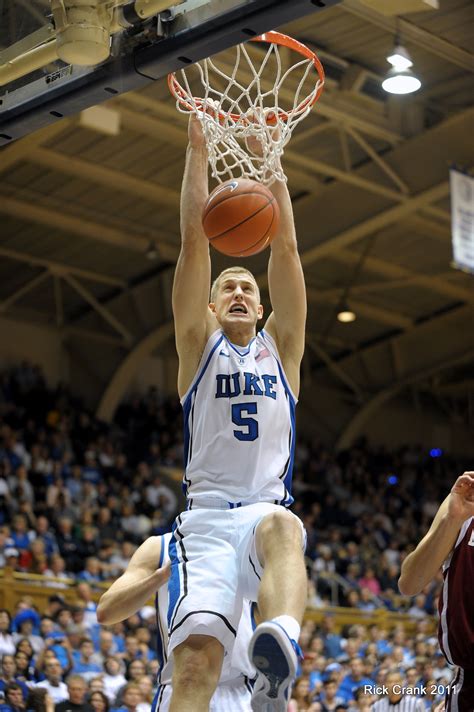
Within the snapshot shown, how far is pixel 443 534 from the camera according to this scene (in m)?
4.84

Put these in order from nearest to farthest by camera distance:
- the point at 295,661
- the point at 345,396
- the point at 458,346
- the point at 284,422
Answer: the point at 295,661, the point at 284,422, the point at 458,346, the point at 345,396

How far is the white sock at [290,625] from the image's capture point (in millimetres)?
4137

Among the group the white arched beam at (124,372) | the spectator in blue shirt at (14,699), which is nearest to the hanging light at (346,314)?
the white arched beam at (124,372)

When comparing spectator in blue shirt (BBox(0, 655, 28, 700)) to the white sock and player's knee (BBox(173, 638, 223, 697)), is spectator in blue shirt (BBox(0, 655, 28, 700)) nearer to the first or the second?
player's knee (BBox(173, 638, 223, 697))

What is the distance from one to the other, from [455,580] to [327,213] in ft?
46.5

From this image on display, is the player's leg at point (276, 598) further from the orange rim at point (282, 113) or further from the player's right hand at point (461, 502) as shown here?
the orange rim at point (282, 113)

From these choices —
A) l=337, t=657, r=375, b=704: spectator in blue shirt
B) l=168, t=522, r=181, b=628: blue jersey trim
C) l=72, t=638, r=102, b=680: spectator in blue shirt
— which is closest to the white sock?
l=168, t=522, r=181, b=628: blue jersey trim

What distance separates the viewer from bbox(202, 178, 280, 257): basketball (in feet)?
17.4

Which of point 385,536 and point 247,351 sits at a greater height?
point 385,536

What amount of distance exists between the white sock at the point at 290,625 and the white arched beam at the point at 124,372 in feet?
59.9

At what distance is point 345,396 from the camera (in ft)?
90.5

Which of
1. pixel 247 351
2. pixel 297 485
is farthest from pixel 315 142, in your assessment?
pixel 247 351

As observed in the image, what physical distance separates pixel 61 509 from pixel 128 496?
1.90 meters

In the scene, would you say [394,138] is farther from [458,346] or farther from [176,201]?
[458,346]
